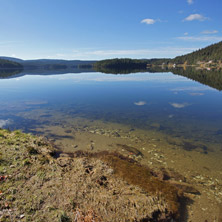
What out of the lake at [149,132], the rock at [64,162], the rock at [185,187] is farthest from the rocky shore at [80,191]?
the lake at [149,132]

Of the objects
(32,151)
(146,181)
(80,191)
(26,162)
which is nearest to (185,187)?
(146,181)

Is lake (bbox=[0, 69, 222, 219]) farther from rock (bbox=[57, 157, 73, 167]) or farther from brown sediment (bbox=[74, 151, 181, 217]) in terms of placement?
rock (bbox=[57, 157, 73, 167])

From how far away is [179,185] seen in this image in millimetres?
9211

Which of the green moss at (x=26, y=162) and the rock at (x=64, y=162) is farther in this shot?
the rock at (x=64, y=162)

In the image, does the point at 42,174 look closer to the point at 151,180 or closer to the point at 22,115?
the point at 151,180

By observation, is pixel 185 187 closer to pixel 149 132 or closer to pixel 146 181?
pixel 146 181

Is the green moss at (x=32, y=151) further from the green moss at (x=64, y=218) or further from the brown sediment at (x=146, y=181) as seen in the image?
the green moss at (x=64, y=218)

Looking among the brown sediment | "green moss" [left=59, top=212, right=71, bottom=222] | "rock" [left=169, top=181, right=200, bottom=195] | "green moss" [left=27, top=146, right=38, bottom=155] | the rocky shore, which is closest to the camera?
"green moss" [left=59, top=212, right=71, bottom=222]

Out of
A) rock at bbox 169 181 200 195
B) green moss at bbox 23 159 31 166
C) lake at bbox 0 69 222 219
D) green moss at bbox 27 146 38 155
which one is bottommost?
lake at bbox 0 69 222 219

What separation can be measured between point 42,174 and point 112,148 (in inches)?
261

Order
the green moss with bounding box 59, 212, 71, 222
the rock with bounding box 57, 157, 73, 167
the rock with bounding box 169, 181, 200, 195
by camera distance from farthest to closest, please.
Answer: the rock with bounding box 57, 157, 73, 167 < the rock with bounding box 169, 181, 200, 195 < the green moss with bounding box 59, 212, 71, 222

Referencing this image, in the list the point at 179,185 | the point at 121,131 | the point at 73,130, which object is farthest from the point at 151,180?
the point at 73,130

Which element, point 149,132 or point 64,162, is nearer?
point 64,162

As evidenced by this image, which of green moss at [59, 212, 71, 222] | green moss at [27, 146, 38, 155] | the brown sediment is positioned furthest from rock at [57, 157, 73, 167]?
green moss at [59, 212, 71, 222]
